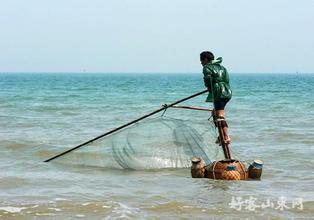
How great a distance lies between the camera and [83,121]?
17000 mm

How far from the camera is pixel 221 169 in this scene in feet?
24.4

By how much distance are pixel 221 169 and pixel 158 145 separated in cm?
139

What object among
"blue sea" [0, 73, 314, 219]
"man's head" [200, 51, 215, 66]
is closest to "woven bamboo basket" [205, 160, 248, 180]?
"blue sea" [0, 73, 314, 219]

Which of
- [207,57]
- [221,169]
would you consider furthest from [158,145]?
[207,57]

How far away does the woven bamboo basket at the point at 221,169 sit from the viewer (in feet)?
24.4

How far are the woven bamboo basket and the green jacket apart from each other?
92 cm

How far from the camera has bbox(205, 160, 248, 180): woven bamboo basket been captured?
744 centimetres

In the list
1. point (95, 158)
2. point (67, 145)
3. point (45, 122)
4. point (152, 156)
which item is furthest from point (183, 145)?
point (45, 122)

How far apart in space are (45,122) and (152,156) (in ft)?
28.0

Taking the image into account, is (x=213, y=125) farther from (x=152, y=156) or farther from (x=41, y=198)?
(x=41, y=198)

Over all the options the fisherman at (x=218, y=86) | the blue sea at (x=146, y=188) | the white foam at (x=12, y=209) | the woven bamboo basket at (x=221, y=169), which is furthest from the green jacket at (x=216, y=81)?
the white foam at (x=12, y=209)

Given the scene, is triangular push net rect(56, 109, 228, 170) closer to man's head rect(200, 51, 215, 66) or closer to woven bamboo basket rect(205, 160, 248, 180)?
woven bamboo basket rect(205, 160, 248, 180)

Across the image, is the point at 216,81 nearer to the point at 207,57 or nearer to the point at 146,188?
the point at 207,57

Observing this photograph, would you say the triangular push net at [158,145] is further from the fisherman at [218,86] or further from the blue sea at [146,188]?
the fisherman at [218,86]
